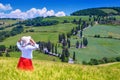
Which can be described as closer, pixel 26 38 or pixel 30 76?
pixel 30 76

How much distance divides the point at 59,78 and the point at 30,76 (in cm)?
76

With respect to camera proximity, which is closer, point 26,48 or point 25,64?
point 25,64

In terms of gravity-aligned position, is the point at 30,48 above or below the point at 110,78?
above

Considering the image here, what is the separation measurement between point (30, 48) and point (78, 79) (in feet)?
10.3

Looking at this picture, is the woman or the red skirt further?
the woman

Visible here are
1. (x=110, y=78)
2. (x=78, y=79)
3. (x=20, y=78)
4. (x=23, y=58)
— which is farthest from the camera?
(x=23, y=58)

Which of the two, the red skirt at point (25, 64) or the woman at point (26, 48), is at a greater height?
the woman at point (26, 48)

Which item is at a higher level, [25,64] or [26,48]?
[26,48]

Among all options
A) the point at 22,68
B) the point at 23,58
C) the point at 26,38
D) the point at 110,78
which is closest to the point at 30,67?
the point at 22,68

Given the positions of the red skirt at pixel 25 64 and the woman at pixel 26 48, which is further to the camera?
the woman at pixel 26 48

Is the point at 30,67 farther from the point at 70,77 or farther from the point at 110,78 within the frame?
the point at 110,78

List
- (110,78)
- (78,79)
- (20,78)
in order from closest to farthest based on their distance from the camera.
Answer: (20,78)
(78,79)
(110,78)

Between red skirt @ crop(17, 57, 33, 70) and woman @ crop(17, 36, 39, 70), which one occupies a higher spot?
woman @ crop(17, 36, 39, 70)

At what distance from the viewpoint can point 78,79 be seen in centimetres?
826
